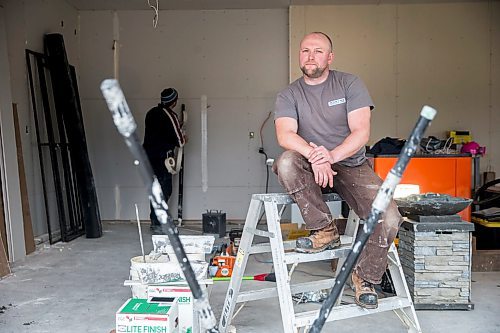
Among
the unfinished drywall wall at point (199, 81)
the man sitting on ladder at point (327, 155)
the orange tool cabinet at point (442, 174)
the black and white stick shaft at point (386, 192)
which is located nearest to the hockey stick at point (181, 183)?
the unfinished drywall wall at point (199, 81)

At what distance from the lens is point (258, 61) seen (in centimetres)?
693

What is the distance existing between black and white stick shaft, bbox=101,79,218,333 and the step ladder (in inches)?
45.2

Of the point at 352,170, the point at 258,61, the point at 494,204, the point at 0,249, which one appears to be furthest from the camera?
the point at 258,61

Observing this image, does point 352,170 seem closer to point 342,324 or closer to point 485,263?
point 342,324

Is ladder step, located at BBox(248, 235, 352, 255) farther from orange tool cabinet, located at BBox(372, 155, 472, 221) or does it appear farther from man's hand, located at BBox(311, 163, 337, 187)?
orange tool cabinet, located at BBox(372, 155, 472, 221)

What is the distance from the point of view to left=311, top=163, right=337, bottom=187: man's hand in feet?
7.41

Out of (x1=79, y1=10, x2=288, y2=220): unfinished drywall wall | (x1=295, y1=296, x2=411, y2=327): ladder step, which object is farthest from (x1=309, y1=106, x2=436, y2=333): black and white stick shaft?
(x1=79, y1=10, x2=288, y2=220): unfinished drywall wall

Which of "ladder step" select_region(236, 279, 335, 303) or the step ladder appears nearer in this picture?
the step ladder

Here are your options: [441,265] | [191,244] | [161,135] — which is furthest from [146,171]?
[161,135]

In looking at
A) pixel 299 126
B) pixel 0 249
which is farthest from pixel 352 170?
pixel 0 249

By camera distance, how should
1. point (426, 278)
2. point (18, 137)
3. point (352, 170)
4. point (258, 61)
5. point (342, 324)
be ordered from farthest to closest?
point (258, 61) < point (18, 137) < point (426, 278) < point (342, 324) < point (352, 170)

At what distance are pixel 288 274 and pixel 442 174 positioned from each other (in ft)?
8.30

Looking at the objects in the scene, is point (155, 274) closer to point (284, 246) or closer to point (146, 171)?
point (284, 246)

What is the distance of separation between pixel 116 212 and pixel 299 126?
A: 5.06 meters
